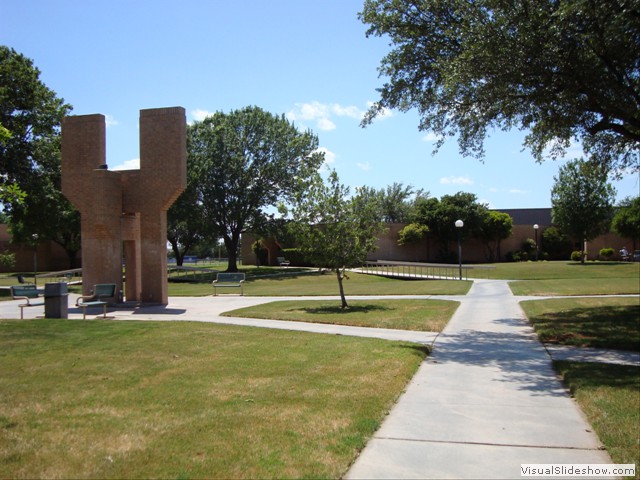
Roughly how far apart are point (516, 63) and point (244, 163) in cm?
3688

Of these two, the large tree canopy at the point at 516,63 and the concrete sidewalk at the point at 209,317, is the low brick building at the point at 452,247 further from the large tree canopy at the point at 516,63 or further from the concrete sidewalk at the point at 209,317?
the large tree canopy at the point at 516,63

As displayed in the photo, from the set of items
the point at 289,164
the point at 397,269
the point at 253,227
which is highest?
the point at 289,164

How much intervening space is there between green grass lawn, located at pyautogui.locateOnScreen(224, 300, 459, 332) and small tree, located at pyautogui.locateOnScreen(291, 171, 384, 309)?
4.13ft

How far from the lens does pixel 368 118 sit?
1619cm

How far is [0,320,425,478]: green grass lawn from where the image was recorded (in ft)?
14.7

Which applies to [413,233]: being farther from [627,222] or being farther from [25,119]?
[25,119]

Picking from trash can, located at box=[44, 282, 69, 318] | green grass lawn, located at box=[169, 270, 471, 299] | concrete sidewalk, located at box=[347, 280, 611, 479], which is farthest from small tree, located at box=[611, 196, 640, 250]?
trash can, located at box=[44, 282, 69, 318]

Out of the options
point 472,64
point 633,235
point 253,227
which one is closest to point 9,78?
point 253,227

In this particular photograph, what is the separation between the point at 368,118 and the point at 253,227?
104 feet

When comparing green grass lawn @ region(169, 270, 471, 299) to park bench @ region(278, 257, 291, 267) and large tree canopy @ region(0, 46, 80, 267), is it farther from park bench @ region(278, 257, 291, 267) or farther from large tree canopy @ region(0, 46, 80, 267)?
park bench @ region(278, 257, 291, 267)

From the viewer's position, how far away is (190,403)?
240 inches

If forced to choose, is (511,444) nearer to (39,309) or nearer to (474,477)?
(474,477)

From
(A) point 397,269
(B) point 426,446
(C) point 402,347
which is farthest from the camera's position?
(A) point 397,269

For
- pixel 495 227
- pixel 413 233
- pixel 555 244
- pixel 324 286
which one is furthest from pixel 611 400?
pixel 555 244
